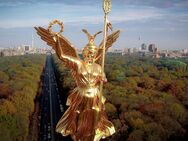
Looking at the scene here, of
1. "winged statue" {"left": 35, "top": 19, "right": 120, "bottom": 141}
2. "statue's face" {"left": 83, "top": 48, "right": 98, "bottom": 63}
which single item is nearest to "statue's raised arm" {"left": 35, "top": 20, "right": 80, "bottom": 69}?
"winged statue" {"left": 35, "top": 19, "right": 120, "bottom": 141}

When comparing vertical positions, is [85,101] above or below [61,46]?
below

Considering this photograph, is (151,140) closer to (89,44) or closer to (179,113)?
(179,113)

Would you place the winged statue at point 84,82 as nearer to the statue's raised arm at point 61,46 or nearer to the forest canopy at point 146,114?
the statue's raised arm at point 61,46

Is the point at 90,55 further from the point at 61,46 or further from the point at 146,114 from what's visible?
the point at 146,114

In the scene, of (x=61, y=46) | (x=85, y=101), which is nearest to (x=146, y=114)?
(x=85, y=101)

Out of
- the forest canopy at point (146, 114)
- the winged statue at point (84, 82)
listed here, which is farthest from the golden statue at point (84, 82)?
the forest canopy at point (146, 114)

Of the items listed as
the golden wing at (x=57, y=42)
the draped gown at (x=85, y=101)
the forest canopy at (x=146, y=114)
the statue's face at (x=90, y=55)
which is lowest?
the forest canopy at (x=146, y=114)
